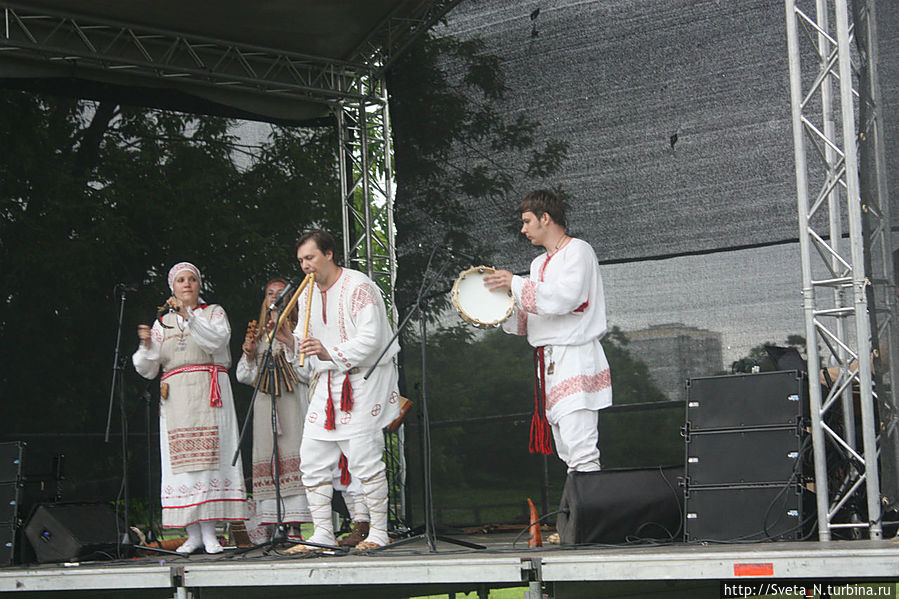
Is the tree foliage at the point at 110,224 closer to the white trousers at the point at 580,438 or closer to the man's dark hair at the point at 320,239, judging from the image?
the man's dark hair at the point at 320,239

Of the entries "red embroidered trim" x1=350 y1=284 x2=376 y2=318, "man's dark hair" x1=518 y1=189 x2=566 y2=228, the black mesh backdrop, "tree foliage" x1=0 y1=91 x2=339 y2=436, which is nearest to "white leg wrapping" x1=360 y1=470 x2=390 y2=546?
"red embroidered trim" x1=350 y1=284 x2=376 y2=318

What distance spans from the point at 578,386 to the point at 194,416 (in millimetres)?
2020

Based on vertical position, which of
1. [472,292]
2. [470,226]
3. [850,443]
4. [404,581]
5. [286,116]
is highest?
[286,116]

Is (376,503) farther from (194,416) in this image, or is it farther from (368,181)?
(368,181)

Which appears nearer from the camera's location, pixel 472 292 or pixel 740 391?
pixel 740 391

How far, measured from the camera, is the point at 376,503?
4691 millimetres

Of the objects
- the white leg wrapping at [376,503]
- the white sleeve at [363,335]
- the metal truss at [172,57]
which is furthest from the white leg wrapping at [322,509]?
the metal truss at [172,57]

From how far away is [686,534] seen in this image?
3.91 meters

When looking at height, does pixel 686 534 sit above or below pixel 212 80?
below

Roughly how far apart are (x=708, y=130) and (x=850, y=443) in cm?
204

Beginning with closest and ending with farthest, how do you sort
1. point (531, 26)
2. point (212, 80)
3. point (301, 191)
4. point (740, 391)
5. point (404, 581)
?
point (404, 581) → point (740, 391) → point (531, 26) → point (212, 80) → point (301, 191)

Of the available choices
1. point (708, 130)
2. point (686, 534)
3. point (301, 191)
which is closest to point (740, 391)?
point (686, 534)

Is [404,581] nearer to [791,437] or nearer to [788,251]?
[791,437]

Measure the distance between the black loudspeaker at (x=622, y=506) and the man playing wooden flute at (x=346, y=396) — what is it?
95 centimetres
